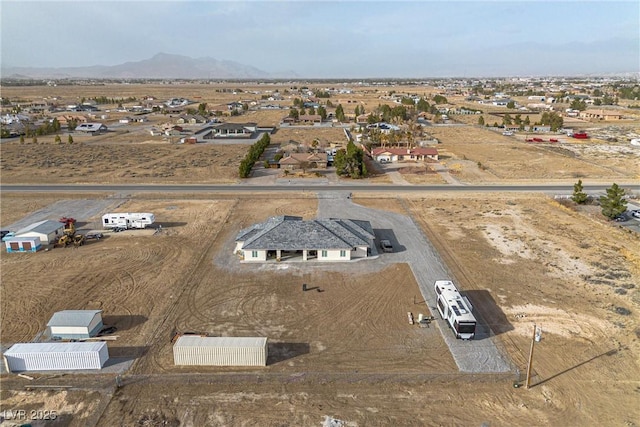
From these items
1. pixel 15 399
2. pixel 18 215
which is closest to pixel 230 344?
→ pixel 15 399

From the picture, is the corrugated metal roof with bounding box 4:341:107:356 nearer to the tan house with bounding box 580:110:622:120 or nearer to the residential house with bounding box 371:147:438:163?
the residential house with bounding box 371:147:438:163

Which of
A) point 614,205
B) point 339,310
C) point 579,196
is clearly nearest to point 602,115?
point 579,196

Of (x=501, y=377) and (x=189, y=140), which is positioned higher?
(x=189, y=140)

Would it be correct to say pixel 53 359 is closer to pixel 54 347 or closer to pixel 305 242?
pixel 54 347

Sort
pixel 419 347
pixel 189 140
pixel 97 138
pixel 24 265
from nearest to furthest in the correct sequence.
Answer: pixel 419 347 < pixel 24 265 < pixel 189 140 < pixel 97 138

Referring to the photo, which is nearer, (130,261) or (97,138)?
(130,261)

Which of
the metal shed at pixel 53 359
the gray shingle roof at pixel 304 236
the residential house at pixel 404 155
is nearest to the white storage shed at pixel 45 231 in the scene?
the gray shingle roof at pixel 304 236

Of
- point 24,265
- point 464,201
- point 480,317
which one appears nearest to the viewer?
point 480,317

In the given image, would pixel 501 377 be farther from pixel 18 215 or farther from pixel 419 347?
pixel 18 215
